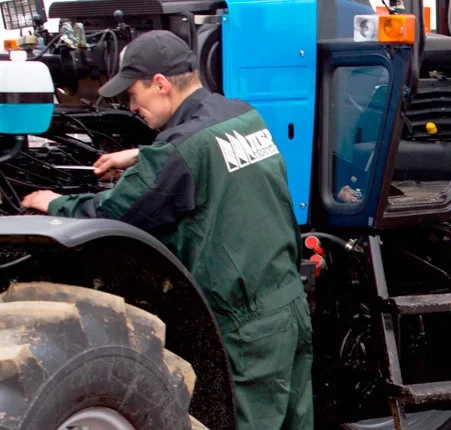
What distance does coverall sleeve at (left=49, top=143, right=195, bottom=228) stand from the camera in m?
3.17

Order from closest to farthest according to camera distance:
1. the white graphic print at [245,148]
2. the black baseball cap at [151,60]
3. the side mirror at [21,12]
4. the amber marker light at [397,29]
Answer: the white graphic print at [245,148]
the black baseball cap at [151,60]
the amber marker light at [397,29]
the side mirror at [21,12]

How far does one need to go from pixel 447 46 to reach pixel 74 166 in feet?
7.36

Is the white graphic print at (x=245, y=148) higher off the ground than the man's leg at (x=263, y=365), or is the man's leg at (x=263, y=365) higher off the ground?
the white graphic print at (x=245, y=148)

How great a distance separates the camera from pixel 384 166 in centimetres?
420

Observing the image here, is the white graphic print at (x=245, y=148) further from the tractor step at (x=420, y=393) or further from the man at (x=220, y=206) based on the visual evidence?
the tractor step at (x=420, y=393)

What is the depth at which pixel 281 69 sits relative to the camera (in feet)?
13.6

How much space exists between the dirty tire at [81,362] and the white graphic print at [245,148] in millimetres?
606

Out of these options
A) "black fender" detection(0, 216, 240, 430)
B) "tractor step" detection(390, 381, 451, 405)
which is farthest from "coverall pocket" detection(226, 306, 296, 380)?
"tractor step" detection(390, 381, 451, 405)

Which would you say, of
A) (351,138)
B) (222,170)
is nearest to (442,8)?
(351,138)

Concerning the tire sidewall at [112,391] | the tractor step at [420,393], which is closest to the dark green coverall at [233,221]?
the tire sidewall at [112,391]

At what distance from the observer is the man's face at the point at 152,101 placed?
3447 mm

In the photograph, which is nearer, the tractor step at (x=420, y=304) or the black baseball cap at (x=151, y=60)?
the black baseball cap at (x=151, y=60)

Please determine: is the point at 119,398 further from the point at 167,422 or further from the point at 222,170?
the point at 222,170

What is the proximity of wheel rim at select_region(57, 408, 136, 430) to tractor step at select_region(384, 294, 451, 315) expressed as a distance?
59.1 inches
